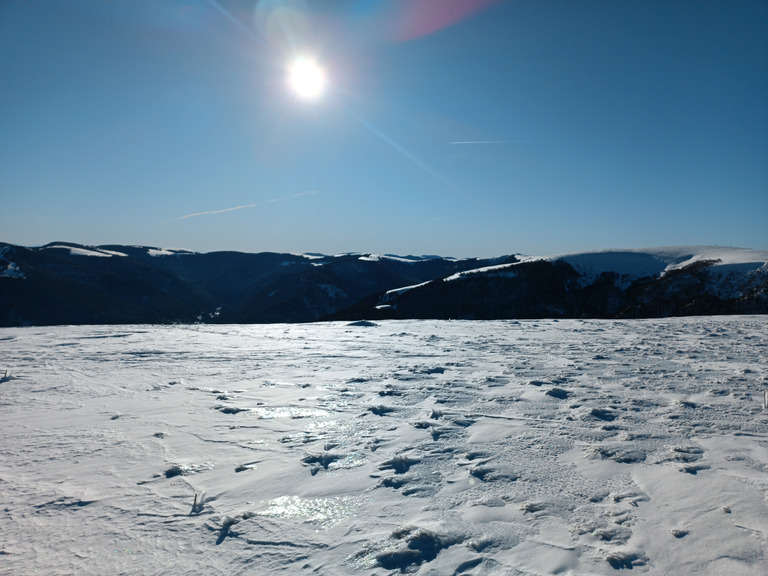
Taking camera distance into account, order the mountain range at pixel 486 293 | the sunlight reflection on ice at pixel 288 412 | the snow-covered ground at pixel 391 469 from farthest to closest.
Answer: the mountain range at pixel 486 293 < the sunlight reflection on ice at pixel 288 412 < the snow-covered ground at pixel 391 469

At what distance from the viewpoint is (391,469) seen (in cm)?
400

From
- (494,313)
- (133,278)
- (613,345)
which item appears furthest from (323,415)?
(133,278)

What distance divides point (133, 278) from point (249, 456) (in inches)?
6413

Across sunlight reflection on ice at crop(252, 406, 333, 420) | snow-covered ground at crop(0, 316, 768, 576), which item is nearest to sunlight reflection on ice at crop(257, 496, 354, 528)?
snow-covered ground at crop(0, 316, 768, 576)

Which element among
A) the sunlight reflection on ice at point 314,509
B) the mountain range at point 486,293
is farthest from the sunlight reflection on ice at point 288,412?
the mountain range at point 486,293

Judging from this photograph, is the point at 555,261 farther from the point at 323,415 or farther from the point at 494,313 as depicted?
the point at 323,415

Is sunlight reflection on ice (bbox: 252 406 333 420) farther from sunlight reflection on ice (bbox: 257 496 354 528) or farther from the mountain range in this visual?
the mountain range

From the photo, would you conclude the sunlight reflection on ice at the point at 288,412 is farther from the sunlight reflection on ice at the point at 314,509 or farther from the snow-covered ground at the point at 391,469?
the sunlight reflection on ice at the point at 314,509

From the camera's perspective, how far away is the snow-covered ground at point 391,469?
268 centimetres

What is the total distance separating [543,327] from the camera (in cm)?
1523

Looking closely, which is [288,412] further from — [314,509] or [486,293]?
[486,293]

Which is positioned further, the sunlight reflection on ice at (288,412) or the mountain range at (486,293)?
the mountain range at (486,293)

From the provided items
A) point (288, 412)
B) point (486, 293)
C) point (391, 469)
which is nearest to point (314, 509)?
point (391, 469)

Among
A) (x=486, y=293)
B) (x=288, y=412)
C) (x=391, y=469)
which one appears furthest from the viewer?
(x=486, y=293)
